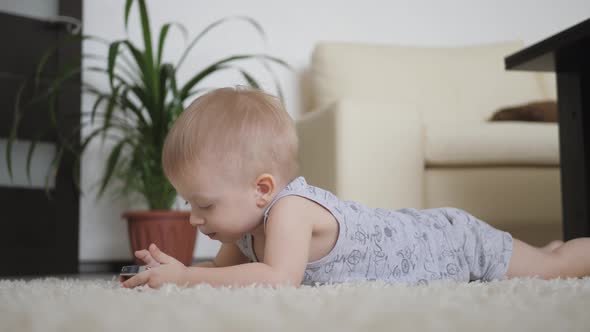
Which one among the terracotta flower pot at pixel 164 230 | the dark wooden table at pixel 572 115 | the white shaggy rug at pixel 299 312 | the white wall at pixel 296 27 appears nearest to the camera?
the white shaggy rug at pixel 299 312

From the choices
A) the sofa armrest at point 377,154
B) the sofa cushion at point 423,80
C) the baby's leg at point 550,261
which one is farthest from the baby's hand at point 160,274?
the sofa cushion at point 423,80

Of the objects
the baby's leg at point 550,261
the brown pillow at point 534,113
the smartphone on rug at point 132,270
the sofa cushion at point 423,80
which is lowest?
the baby's leg at point 550,261

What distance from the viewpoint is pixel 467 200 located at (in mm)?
1973

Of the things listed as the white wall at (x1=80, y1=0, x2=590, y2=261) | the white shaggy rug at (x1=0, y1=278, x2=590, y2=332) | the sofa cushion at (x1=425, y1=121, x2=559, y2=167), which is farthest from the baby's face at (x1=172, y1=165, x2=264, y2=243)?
the white wall at (x1=80, y1=0, x2=590, y2=261)

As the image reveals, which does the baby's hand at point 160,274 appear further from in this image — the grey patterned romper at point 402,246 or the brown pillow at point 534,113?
the brown pillow at point 534,113

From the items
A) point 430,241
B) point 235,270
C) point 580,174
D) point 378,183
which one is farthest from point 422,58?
point 235,270

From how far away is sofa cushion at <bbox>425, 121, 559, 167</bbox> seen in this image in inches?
74.5

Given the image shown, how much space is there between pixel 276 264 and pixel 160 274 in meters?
0.15

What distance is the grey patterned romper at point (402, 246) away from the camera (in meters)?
0.98

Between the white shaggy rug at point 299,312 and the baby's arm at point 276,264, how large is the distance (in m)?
0.15

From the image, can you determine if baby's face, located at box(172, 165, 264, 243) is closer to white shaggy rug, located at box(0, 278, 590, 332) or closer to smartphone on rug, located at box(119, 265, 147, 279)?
smartphone on rug, located at box(119, 265, 147, 279)

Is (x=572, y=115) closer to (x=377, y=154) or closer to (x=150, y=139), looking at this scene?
(x=377, y=154)

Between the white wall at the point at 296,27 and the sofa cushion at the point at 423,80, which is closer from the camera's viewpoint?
the white wall at the point at 296,27

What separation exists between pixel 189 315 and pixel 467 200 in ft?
5.30
